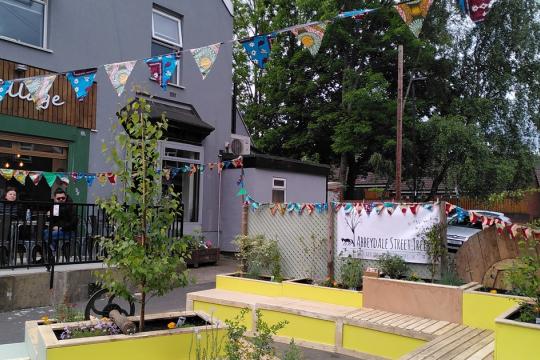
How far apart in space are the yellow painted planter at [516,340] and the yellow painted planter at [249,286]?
415 cm

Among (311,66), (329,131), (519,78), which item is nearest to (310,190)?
(329,131)

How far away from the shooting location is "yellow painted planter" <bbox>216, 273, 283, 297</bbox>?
807 centimetres

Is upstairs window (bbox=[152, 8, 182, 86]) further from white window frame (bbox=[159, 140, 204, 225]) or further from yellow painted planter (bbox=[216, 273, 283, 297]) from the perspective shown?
yellow painted planter (bbox=[216, 273, 283, 297])

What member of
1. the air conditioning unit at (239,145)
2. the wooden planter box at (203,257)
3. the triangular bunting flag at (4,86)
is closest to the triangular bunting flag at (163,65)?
the triangular bunting flag at (4,86)

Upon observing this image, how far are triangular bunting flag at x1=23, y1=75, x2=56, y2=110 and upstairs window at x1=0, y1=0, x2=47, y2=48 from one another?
149 centimetres

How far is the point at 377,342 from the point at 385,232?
2262mm

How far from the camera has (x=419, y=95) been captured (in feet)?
87.0

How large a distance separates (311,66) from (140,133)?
73.3 ft

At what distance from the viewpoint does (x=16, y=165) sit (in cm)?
998

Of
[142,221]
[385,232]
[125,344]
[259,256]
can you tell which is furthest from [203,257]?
[125,344]

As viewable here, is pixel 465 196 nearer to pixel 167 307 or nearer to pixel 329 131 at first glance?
pixel 329 131

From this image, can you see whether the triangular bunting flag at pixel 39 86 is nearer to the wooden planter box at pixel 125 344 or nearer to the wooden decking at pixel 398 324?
the wooden decking at pixel 398 324

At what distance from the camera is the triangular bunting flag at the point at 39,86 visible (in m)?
9.19

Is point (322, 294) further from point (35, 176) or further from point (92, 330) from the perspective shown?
point (35, 176)
